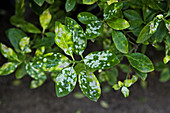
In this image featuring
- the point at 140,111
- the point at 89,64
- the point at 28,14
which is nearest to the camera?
the point at 89,64

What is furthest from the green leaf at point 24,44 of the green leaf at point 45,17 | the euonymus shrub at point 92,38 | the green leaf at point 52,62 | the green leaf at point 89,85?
the green leaf at point 89,85

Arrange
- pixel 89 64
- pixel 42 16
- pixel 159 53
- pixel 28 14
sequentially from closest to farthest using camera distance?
pixel 89 64 → pixel 42 16 → pixel 28 14 → pixel 159 53

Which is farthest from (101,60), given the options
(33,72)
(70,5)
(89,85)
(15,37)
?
(15,37)

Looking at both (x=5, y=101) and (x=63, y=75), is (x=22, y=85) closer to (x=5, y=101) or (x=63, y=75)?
(x=5, y=101)

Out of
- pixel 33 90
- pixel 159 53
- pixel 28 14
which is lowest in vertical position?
pixel 33 90

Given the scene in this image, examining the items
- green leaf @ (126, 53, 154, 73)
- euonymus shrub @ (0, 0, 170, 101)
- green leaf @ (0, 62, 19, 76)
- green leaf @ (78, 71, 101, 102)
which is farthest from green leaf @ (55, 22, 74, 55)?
green leaf @ (0, 62, 19, 76)

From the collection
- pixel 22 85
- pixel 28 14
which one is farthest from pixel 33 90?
pixel 28 14

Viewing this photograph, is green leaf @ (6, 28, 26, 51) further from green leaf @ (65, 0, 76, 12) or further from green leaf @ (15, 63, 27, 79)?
green leaf @ (65, 0, 76, 12)
